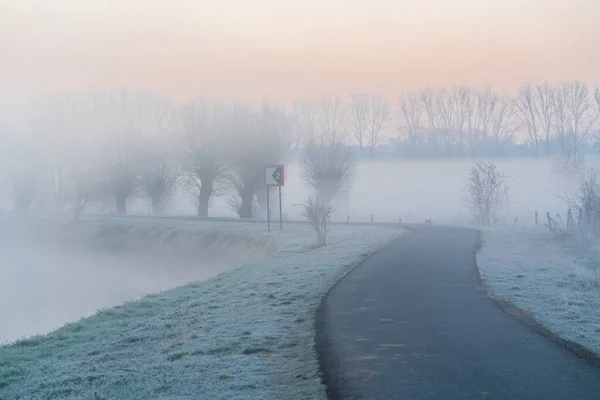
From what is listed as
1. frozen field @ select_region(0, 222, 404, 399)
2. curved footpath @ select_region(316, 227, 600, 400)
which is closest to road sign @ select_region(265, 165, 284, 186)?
frozen field @ select_region(0, 222, 404, 399)

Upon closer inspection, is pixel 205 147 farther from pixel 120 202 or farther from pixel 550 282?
pixel 550 282

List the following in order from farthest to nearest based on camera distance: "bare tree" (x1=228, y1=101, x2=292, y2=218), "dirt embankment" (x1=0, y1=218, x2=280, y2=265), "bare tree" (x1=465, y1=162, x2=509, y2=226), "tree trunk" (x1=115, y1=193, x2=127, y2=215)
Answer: "tree trunk" (x1=115, y1=193, x2=127, y2=215) → "bare tree" (x1=228, y1=101, x2=292, y2=218) → "bare tree" (x1=465, y1=162, x2=509, y2=226) → "dirt embankment" (x1=0, y1=218, x2=280, y2=265)

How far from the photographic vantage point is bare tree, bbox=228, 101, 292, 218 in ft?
179

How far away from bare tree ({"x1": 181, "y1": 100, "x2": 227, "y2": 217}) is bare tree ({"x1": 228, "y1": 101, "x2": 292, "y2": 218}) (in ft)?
3.94

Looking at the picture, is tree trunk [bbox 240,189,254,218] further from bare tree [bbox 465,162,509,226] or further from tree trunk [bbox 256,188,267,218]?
bare tree [bbox 465,162,509,226]

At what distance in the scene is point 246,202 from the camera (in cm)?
5550

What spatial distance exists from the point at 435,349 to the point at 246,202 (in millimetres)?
47884

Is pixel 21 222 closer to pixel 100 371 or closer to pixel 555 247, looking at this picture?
pixel 555 247

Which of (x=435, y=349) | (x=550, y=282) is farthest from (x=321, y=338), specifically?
(x=550, y=282)

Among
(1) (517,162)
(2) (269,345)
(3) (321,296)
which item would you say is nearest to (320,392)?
(2) (269,345)

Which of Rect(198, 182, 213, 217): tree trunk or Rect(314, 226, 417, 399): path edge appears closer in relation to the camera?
Rect(314, 226, 417, 399): path edge

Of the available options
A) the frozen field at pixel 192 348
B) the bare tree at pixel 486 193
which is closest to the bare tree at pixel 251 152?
the bare tree at pixel 486 193

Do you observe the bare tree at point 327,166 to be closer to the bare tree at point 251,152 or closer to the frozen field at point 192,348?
the bare tree at point 251,152

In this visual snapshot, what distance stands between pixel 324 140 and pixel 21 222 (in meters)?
29.2
